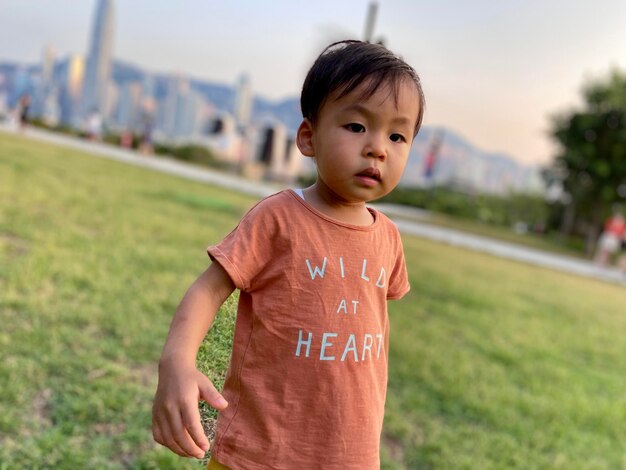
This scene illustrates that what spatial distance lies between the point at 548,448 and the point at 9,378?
2.55 m

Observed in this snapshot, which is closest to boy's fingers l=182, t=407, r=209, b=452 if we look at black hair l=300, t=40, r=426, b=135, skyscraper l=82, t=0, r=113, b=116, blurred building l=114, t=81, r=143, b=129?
black hair l=300, t=40, r=426, b=135

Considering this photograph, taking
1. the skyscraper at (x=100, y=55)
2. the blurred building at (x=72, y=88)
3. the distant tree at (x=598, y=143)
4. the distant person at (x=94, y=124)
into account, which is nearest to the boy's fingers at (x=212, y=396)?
the distant tree at (x=598, y=143)

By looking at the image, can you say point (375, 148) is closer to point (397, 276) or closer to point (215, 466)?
point (397, 276)

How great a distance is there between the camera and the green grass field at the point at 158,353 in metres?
2.18

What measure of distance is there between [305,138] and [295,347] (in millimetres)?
417

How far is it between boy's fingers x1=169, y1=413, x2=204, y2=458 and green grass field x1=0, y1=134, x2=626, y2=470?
199 millimetres

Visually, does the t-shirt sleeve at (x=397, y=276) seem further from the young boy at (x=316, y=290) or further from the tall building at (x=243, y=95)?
the tall building at (x=243, y=95)

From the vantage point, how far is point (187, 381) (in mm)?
980

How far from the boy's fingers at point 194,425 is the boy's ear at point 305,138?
53 centimetres

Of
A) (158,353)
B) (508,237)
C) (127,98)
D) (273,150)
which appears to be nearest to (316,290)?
(158,353)

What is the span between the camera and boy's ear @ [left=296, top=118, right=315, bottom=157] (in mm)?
1163

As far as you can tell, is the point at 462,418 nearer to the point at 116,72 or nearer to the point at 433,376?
the point at 433,376

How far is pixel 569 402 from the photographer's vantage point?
3.58 metres

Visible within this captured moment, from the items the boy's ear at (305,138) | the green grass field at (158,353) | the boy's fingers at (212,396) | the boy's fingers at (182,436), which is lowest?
the green grass field at (158,353)
